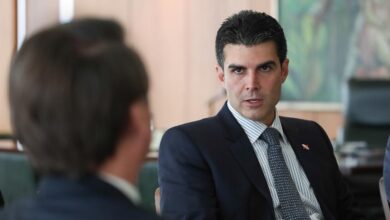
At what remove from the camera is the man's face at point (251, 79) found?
247 centimetres

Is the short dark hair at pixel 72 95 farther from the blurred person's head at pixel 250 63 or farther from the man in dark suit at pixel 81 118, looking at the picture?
the blurred person's head at pixel 250 63

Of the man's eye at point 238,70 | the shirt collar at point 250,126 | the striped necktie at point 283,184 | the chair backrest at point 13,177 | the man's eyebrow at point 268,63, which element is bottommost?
the chair backrest at point 13,177

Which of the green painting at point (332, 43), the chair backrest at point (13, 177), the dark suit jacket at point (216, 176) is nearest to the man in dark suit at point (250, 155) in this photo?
the dark suit jacket at point (216, 176)

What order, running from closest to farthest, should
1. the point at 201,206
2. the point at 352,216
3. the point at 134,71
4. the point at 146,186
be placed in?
the point at 134,71, the point at 201,206, the point at 352,216, the point at 146,186

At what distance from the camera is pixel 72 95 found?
109 centimetres

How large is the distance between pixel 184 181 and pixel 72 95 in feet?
4.02

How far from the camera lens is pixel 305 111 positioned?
802 cm

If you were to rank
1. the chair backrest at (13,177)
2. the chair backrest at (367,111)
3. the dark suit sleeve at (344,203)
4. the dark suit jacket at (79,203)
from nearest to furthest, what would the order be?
the dark suit jacket at (79,203)
the dark suit sleeve at (344,203)
the chair backrest at (13,177)
the chair backrest at (367,111)

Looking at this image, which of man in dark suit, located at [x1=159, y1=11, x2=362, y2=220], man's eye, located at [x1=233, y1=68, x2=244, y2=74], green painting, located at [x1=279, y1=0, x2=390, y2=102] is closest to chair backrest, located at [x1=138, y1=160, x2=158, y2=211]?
man in dark suit, located at [x1=159, y1=11, x2=362, y2=220]

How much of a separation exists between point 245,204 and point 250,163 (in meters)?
0.15

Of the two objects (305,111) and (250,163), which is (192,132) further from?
(305,111)

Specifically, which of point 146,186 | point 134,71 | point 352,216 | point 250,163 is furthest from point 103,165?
point 146,186

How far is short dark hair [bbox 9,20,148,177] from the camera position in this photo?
110cm

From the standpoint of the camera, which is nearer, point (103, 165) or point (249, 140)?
point (103, 165)
